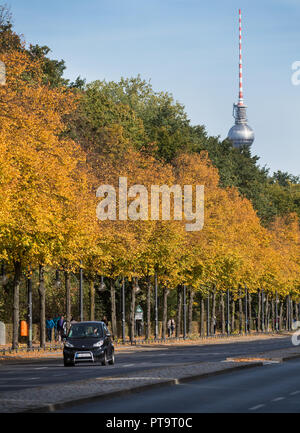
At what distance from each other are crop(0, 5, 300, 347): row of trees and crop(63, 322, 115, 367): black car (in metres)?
5.69

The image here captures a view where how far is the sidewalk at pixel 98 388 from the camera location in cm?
1938

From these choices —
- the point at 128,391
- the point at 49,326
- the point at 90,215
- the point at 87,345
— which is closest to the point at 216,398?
the point at 128,391

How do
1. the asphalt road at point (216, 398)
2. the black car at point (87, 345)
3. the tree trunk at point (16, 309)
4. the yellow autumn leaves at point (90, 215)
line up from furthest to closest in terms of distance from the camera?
the tree trunk at point (16, 309) → the yellow autumn leaves at point (90, 215) → the black car at point (87, 345) → the asphalt road at point (216, 398)

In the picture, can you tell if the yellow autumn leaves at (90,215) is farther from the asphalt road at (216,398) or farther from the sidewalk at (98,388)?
the asphalt road at (216,398)

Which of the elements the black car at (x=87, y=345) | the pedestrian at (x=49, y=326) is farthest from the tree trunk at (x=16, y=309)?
the pedestrian at (x=49, y=326)

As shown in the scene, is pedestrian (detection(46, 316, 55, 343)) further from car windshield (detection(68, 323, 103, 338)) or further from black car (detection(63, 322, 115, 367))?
black car (detection(63, 322, 115, 367))

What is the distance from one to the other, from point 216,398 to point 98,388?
324 centimetres

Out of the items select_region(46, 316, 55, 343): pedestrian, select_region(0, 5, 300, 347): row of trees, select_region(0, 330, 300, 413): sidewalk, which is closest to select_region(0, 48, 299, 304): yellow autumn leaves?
select_region(0, 5, 300, 347): row of trees

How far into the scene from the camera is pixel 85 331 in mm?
38500

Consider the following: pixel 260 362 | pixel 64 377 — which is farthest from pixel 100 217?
pixel 64 377

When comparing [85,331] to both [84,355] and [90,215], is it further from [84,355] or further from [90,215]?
[90,215]

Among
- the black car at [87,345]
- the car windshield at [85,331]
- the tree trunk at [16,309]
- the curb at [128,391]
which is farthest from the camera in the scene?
the tree trunk at [16,309]

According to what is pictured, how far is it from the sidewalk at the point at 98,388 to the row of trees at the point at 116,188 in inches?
474
